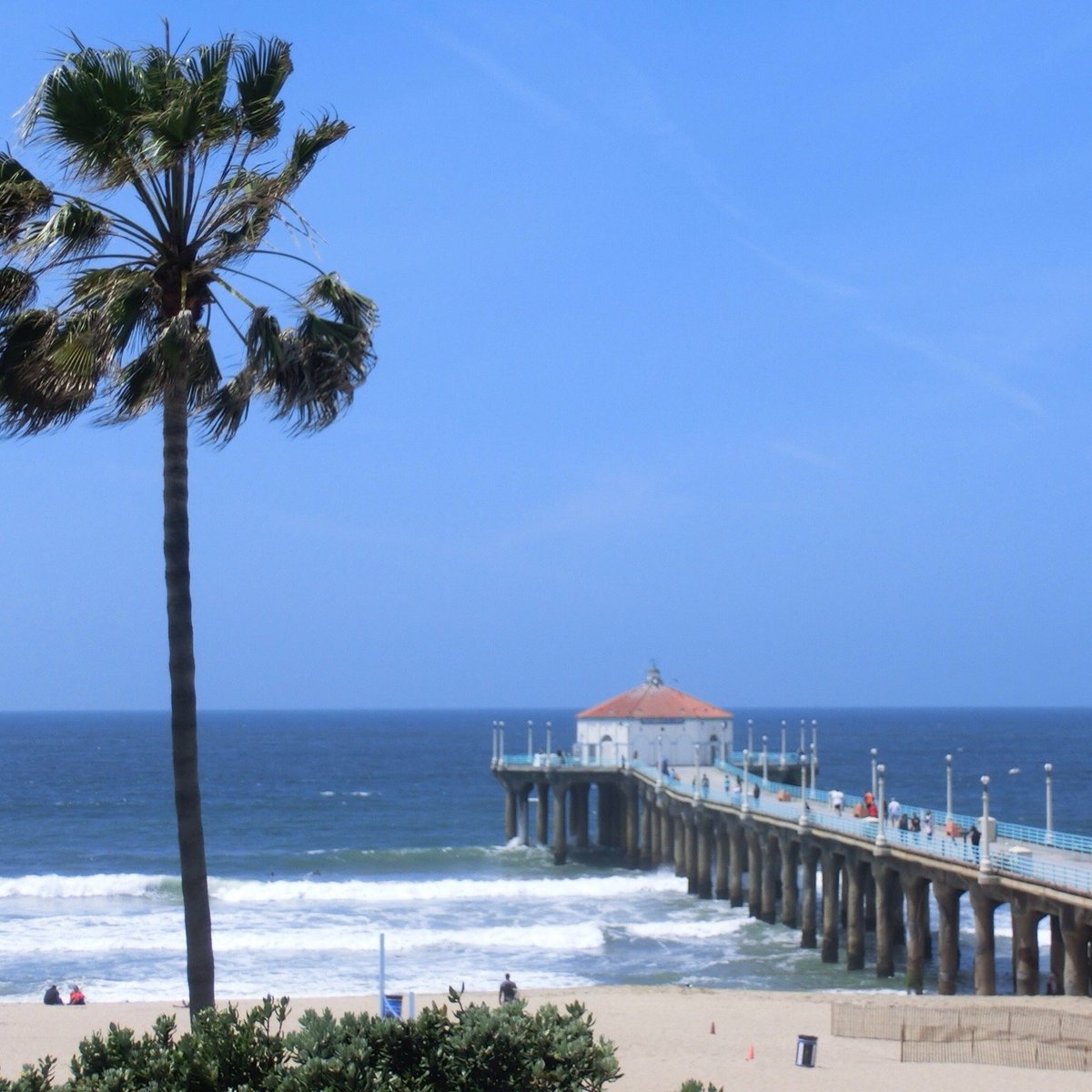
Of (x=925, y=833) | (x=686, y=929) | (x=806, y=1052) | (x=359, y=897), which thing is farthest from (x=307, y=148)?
(x=359, y=897)

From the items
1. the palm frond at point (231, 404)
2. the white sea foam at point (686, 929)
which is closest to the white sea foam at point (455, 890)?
the white sea foam at point (686, 929)

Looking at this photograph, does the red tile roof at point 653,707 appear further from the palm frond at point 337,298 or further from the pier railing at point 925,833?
the palm frond at point 337,298

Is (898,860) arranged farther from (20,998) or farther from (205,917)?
(205,917)

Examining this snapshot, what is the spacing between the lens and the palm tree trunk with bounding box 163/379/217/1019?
988cm

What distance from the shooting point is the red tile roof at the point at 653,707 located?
5144 cm

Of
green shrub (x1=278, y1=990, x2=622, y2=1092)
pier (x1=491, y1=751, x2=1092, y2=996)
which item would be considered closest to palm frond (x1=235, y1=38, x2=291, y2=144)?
green shrub (x1=278, y1=990, x2=622, y2=1092)

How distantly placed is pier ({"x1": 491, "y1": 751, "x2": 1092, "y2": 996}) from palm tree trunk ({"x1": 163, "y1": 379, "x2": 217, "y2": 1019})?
15.9m

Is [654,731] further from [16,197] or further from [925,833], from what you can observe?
[16,197]

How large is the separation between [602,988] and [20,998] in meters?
11.3

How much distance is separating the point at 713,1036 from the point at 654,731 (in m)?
29.9

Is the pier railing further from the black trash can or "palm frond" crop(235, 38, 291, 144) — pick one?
"palm frond" crop(235, 38, 291, 144)

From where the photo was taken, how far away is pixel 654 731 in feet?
168

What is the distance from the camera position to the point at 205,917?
9.84 m

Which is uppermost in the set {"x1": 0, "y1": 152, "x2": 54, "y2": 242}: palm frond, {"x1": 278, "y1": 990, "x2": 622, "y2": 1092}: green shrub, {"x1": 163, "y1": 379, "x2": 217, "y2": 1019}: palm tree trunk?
{"x1": 0, "y1": 152, "x2": 54, "y2": 242}: palm frond
